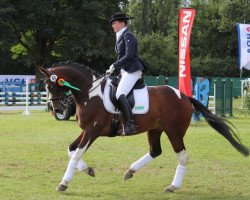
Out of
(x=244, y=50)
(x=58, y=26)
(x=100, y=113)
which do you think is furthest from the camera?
(x=58, y=26)

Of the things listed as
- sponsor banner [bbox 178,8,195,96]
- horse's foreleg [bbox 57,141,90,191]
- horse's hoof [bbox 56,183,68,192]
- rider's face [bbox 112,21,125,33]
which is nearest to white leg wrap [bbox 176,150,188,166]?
horse's foreleg [bbox 57,141,90,191]

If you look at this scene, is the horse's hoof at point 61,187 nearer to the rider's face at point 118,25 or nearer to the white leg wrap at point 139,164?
the white leg wrap at point 139,164

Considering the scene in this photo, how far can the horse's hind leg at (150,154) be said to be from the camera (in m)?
9.04

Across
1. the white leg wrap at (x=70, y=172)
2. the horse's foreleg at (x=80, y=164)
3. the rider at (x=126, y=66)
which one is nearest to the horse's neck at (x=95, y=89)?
the rider at (x=126, y=66)

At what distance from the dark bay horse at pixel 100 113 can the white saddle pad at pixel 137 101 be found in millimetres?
64

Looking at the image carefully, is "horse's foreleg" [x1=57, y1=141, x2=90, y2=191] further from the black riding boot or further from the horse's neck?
the horse's neck

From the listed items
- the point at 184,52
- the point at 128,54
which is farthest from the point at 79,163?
the point at 184,52

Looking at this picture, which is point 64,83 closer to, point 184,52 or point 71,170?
point 71,170

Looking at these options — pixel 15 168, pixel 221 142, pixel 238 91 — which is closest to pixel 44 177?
pixel 15 168

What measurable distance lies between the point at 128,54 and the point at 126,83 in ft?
1.52

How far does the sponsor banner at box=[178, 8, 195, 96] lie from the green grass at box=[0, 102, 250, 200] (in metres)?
3.57

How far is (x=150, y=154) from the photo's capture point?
9.22 m

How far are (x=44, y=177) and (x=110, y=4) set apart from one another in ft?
130

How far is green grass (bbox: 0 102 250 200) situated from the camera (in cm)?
822
